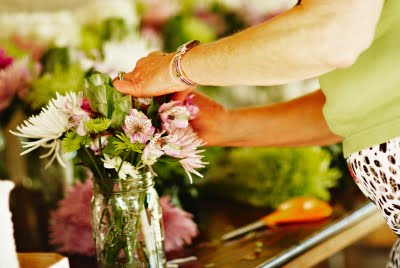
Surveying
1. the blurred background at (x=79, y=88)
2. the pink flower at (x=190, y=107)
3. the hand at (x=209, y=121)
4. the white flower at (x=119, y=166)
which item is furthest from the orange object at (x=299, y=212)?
the white flower at (x=119, y=166)

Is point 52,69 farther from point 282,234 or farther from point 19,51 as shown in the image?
point 282,234

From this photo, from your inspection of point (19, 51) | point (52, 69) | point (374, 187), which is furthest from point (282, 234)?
point (19, 51)

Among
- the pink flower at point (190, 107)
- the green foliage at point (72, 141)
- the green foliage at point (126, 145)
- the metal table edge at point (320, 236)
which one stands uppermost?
the pink flower at point (190, 107)

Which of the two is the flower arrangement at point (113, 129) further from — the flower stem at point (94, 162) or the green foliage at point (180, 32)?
the green foliage at point (180, 32)

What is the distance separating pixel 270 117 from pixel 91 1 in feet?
2.38

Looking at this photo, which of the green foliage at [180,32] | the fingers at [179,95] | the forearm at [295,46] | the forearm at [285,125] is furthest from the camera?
the green foliage at [180,32]

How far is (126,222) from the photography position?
45.0 inches

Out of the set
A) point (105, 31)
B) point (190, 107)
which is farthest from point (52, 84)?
point (190, 107)

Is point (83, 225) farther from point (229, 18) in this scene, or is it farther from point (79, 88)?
point (229, 18)

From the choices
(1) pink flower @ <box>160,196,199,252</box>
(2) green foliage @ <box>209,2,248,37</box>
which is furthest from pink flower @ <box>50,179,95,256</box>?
(2) green foliage @ <box>209,2,248,37</box>

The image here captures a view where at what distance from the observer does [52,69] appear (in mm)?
1679

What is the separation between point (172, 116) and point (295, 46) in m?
0.27

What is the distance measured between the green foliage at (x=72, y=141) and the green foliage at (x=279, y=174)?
30.3 inches

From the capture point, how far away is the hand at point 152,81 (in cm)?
111
